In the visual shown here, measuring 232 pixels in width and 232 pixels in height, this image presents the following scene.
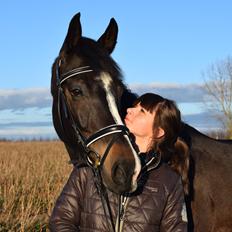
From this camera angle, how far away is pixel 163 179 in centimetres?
296

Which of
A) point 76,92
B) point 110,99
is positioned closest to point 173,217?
point 110,99

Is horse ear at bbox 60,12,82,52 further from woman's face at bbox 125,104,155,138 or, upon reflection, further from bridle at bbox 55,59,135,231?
woman's face at bbox 125,104,155,138

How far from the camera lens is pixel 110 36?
4398 mm

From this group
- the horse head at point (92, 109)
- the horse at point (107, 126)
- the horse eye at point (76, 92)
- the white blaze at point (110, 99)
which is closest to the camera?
the horse head at point (92, 109)

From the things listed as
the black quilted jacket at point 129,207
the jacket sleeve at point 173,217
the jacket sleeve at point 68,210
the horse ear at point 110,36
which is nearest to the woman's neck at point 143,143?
the black quilted jacket at point 129,207

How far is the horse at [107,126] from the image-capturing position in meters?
3.09

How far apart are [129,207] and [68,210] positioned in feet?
1.26

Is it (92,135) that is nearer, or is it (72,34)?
(92,135)

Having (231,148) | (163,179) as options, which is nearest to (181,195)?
(163,179)

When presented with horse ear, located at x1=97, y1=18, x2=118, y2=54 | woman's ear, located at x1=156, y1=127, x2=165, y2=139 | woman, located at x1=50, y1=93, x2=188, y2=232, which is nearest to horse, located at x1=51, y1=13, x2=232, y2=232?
horse ear, located at x1=97, y1=18, x2=118, y2=54

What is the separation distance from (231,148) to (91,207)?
2.35 m

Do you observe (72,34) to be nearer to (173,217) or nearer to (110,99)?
(110,99)

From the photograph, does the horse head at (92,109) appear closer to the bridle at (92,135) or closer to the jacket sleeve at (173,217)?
the bridle at (92,135)

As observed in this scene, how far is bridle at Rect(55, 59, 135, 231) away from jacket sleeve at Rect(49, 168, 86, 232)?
5.6 inches
